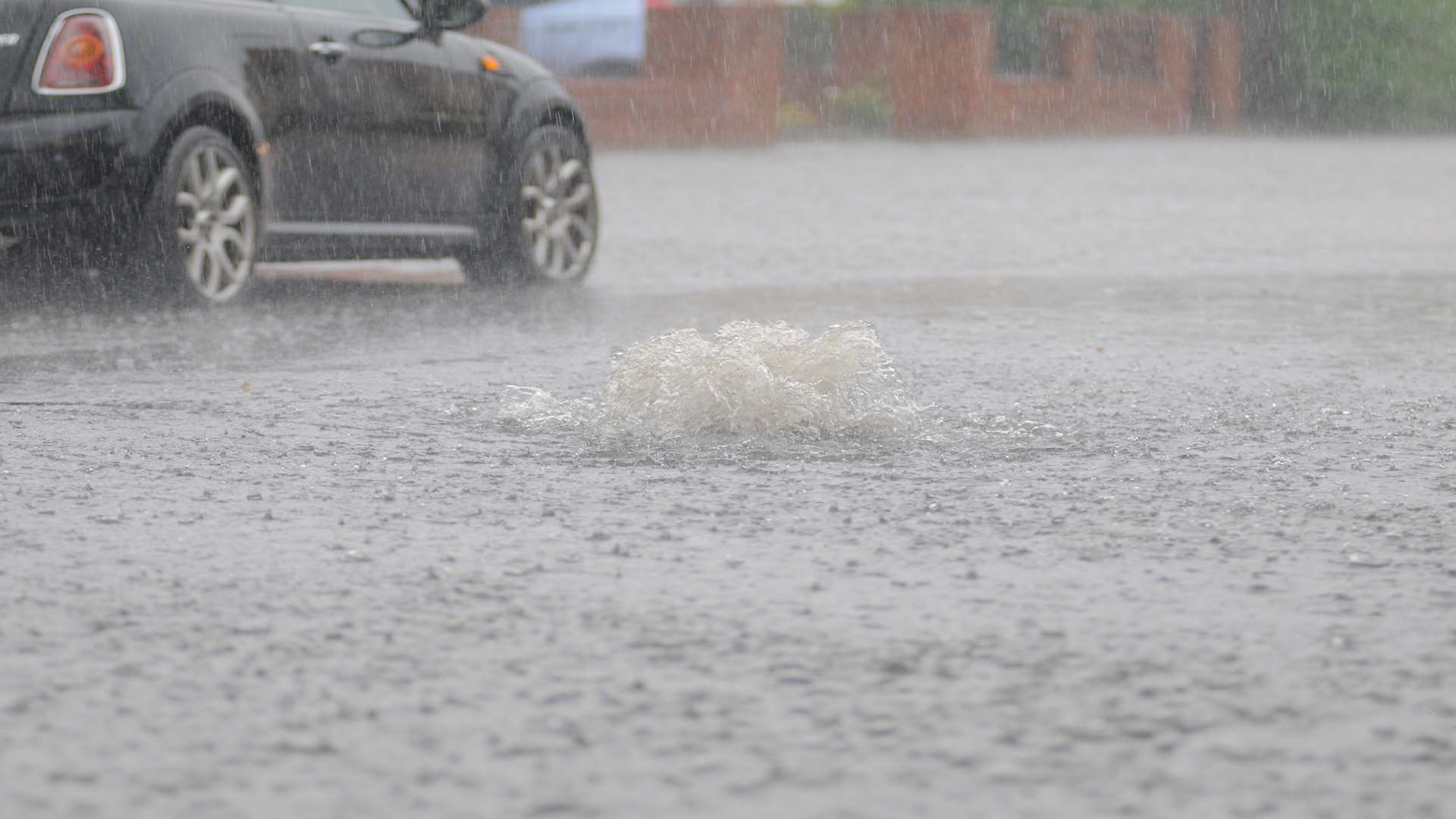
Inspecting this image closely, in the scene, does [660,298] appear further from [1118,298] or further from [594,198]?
[1118,298]

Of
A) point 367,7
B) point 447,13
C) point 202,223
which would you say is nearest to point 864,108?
point 447,13

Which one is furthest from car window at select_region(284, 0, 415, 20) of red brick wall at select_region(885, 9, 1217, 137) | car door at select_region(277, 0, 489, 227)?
red brick wall at select_region(885, 9, 1217, 137)

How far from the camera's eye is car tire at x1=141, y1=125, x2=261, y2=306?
30.0ft

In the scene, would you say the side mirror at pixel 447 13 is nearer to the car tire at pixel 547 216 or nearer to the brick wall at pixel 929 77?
the car tire at pixel 547 216

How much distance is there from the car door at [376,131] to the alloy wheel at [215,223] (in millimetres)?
268

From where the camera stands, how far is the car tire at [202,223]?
9141 mm

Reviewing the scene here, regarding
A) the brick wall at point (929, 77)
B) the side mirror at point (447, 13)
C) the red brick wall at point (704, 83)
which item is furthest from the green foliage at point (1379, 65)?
the side mirror at point (447, 13)

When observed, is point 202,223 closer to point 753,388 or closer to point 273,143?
point 273,143

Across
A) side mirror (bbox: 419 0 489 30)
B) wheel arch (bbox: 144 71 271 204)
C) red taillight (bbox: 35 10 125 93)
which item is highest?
side mirror (bbox: 419 0 489 30)

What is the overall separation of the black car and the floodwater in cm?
36

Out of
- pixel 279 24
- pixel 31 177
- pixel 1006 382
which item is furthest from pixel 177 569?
pixel 279 24

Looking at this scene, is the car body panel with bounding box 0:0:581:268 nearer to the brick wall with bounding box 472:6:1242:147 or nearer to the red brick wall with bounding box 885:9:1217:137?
the brick wall with bounding box 472:6:1242:147

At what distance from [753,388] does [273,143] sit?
13.1 ft

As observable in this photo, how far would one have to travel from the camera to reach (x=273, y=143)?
971 centimetres
